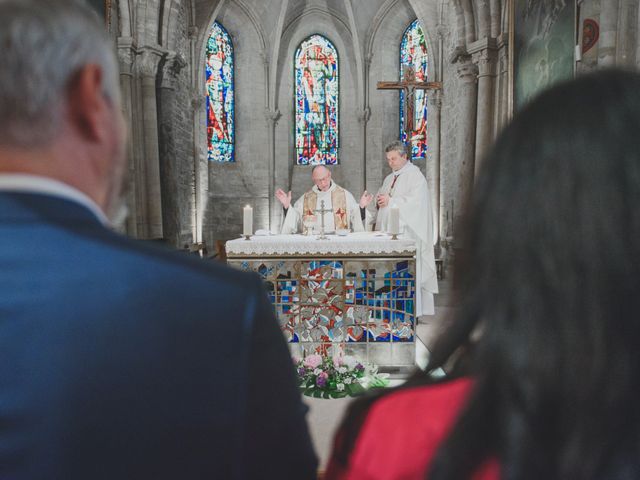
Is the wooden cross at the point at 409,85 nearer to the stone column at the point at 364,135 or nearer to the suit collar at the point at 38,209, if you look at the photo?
the stone column at the point at 364,135

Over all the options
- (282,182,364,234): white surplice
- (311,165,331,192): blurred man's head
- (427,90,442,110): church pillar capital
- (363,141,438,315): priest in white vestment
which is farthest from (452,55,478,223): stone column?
(311,165,331,192): blurred man's head

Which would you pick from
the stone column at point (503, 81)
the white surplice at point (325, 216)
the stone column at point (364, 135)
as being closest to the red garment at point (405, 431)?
the white surplice at point (325, 216)

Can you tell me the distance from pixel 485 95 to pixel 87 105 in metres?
9.10

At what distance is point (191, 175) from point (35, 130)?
42.1 feet

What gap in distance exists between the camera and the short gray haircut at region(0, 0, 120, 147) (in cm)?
70

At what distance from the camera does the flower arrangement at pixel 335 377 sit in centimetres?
416

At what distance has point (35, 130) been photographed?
2.29 feet

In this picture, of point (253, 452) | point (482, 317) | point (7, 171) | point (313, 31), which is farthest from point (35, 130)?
point (313, 31)

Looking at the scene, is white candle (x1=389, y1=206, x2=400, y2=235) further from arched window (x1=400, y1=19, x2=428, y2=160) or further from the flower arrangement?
arched window (x1=400, y1=19, x2=428, y2=160)

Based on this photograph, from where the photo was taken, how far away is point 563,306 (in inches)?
23.0

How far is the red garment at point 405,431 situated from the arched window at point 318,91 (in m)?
15.4

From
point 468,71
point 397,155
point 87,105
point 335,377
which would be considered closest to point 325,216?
point 397,155

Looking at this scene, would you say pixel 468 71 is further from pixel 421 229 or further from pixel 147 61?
pixel 147 61

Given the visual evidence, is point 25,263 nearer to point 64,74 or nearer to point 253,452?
point 64,74
